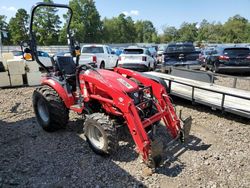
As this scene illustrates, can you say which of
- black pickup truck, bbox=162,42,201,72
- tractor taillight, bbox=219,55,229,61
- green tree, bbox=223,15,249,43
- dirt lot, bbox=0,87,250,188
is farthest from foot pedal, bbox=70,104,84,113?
green tree, bbox=223,15,249,43

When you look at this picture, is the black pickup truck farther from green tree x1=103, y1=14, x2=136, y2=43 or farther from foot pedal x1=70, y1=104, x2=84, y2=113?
green tree x1=103, y1=14, x2=136, y2=43

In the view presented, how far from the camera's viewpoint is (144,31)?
94875 mm

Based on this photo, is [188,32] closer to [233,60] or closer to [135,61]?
[233,60]

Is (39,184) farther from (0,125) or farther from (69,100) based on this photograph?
(0,125)

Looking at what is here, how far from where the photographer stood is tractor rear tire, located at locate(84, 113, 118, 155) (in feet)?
12.1

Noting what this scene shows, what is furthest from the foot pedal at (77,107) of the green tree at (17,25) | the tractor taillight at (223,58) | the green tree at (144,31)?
the green tree at (144,31)

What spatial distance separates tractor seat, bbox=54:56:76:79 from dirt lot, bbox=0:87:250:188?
1172mm

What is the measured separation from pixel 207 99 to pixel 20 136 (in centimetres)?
424

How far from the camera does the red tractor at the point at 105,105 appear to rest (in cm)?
364

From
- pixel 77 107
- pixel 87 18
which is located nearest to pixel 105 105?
pixel 77 107

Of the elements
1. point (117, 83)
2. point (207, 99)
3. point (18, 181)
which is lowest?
point (18, 181)

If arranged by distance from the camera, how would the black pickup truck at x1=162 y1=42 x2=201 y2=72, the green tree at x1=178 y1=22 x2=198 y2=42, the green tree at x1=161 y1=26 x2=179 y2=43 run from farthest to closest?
1. the green tree at x1=161 y1=26 x2=179 y2=43
2. the green tree at x1=178 y1=22 x2=198 y2=42
3. the black pickup truck at x1=162 y1=42 x2=201 y2=72

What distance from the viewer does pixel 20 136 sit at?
A: 195 inches

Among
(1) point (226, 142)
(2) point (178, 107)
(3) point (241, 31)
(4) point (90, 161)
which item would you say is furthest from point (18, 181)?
(3) point (241, 31)
